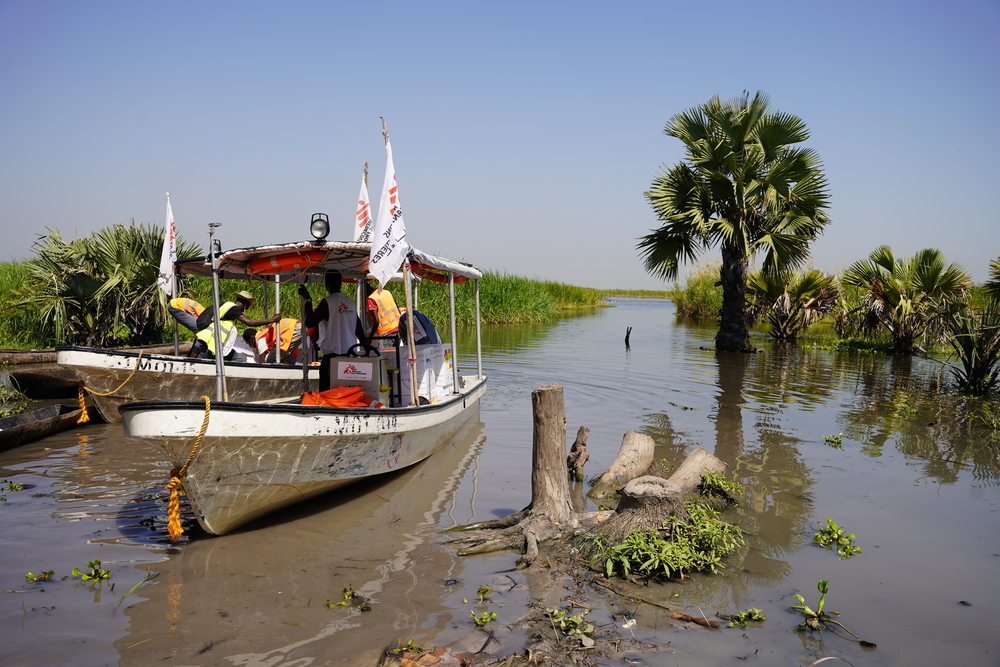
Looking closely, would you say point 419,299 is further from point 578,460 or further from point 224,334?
point 578,460

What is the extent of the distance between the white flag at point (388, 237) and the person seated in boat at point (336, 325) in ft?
2.84

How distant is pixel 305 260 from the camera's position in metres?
7.35

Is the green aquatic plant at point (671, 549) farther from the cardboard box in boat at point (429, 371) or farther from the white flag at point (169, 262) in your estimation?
the white flag at point (169, 262)

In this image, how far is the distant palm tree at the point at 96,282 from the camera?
14.9 m

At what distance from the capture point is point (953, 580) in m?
5.18

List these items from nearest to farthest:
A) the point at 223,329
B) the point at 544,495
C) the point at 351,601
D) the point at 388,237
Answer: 1. the point at 351,601
2. the point at 544,495
3. the point at 388,237
4. the point at 223,329

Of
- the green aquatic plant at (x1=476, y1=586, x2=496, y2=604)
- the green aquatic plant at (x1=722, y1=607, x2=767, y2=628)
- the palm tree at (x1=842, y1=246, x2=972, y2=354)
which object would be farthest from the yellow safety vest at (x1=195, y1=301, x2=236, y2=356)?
the palm tree at (x1=842, y1=246, x2=972, y2=354)

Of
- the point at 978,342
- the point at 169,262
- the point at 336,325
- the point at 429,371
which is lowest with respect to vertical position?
the point at 429,371

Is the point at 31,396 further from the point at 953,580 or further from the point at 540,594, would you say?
the point at 953,580

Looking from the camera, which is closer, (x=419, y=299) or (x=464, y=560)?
(x=464, y=560)

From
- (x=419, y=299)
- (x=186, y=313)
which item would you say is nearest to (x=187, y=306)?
(x=186, y=313)

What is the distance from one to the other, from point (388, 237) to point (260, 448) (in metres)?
2.37

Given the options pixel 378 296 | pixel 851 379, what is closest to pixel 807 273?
pixel 851 379

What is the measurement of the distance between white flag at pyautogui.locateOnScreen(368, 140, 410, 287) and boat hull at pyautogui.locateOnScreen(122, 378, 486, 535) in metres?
1.40
